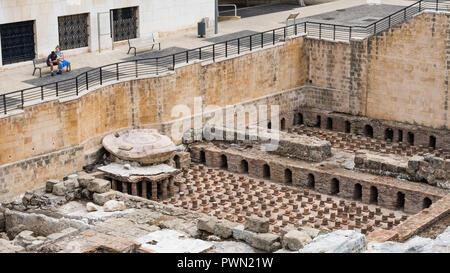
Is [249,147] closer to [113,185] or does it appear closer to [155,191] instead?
[155,191]

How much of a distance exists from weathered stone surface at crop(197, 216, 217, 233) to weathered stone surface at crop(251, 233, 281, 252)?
Result: 5.96ft

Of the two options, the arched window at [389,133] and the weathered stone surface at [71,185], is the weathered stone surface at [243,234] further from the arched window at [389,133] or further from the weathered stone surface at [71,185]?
the arched window at [389,133]

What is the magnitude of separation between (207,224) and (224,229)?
2.27 ft

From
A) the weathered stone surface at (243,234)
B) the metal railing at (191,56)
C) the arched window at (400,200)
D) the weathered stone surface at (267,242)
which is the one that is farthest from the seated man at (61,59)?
the arched window at (400,200)

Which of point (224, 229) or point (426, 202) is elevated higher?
point (224, 229)

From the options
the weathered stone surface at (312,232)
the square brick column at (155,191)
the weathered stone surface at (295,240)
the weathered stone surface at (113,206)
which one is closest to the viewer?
the weathered stone surface at (295,240)

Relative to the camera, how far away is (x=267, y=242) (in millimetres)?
32281

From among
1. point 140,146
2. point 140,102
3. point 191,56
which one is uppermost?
point 191,56

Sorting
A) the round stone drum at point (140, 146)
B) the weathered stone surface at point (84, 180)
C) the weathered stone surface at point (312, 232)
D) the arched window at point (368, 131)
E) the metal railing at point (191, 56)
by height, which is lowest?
the weathered stone surface at point (312, 232)

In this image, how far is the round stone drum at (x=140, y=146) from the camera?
133 feet

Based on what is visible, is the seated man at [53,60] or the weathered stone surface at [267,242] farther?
the seated man at [53,60]

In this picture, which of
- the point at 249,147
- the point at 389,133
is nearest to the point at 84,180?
the point at 249,147

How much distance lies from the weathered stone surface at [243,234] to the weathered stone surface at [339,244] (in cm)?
392

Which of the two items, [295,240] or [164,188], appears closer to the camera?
[295,240]
